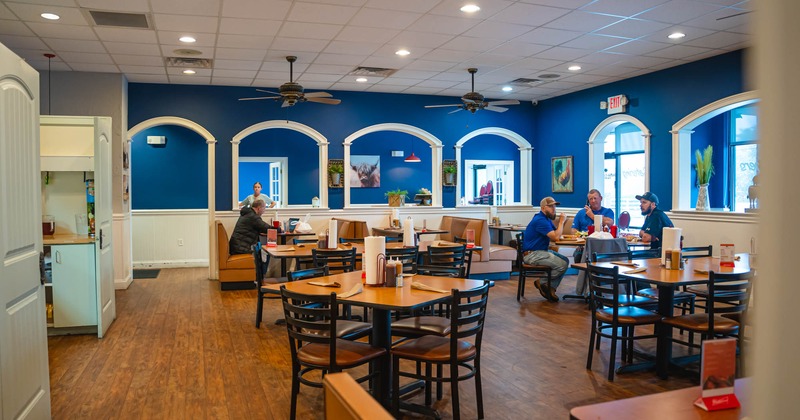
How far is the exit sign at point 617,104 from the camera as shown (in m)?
9.37

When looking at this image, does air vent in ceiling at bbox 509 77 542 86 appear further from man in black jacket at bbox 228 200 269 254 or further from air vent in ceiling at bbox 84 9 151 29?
air vent in ceiling at bbox 84 9 151 29

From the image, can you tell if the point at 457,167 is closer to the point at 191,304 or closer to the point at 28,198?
the point at 191,304

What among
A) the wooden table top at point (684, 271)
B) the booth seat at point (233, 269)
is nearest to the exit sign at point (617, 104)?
the wooden table top at point (684, 271)

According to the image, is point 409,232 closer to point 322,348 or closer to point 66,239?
point 322,348

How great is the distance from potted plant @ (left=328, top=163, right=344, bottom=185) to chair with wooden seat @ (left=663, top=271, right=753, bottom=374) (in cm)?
671

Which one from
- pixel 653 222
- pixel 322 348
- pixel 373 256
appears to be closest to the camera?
pixel 322 348

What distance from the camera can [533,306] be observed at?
733 cm

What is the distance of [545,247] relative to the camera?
784 cm

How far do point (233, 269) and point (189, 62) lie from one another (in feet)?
9.72

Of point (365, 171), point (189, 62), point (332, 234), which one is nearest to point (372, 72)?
point (189, 62)

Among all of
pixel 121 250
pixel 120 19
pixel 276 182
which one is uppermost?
pixel 120 19

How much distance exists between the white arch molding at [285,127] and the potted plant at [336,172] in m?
0.09

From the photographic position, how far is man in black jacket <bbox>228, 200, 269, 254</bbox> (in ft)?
28.1

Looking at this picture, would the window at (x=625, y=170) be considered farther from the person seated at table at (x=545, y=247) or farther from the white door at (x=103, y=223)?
the white door at (x=103, y=223)
